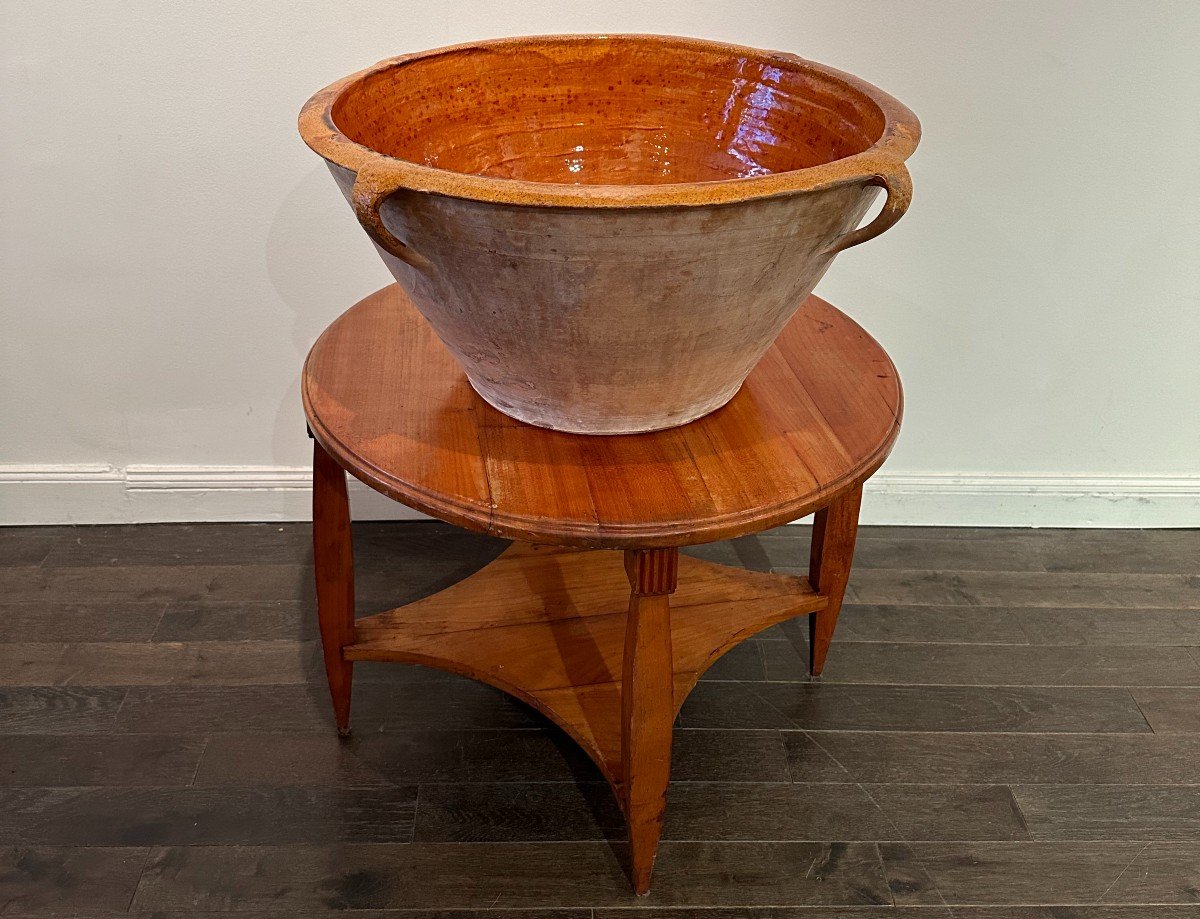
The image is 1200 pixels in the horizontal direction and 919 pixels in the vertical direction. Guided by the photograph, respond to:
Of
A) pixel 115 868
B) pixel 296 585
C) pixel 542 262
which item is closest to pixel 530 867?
pixel 115 868

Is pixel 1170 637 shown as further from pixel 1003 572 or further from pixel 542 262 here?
pixel 542 262

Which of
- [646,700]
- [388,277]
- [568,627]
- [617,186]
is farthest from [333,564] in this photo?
[617,186]

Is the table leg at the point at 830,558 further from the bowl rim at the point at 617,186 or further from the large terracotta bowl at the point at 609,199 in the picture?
the bowl rim at the point at 617,186

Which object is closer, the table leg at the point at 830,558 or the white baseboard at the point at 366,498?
the table leg at the point at 830,558

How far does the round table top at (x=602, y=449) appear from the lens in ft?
2.51

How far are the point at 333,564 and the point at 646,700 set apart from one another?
39 centimetres

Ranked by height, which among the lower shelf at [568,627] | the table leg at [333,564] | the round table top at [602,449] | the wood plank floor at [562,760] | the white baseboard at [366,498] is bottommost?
the wood plank floor at [562,760]

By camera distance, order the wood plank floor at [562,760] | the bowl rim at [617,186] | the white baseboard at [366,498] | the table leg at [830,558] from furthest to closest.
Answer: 1. the white baseboard at [366,498]
2. the table leg at [830,558]
3. the wood plank floor at [562,760]
4. the bowl rim at [617,186]

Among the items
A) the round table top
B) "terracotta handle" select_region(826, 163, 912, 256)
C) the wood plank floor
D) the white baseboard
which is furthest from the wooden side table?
the white baseboard

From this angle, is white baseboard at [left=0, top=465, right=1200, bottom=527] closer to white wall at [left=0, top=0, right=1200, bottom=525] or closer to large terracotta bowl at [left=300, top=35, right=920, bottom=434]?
white wall at [left=0, top=0, right=1200, bottom=525]

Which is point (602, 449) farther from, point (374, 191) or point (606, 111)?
point (606, 111)

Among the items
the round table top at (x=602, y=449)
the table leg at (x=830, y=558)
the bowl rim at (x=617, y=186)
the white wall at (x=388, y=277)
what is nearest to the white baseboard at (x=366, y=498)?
the white wall at (x=388, y=277)

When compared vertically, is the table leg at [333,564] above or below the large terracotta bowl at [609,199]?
below

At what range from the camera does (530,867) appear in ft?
3.57
